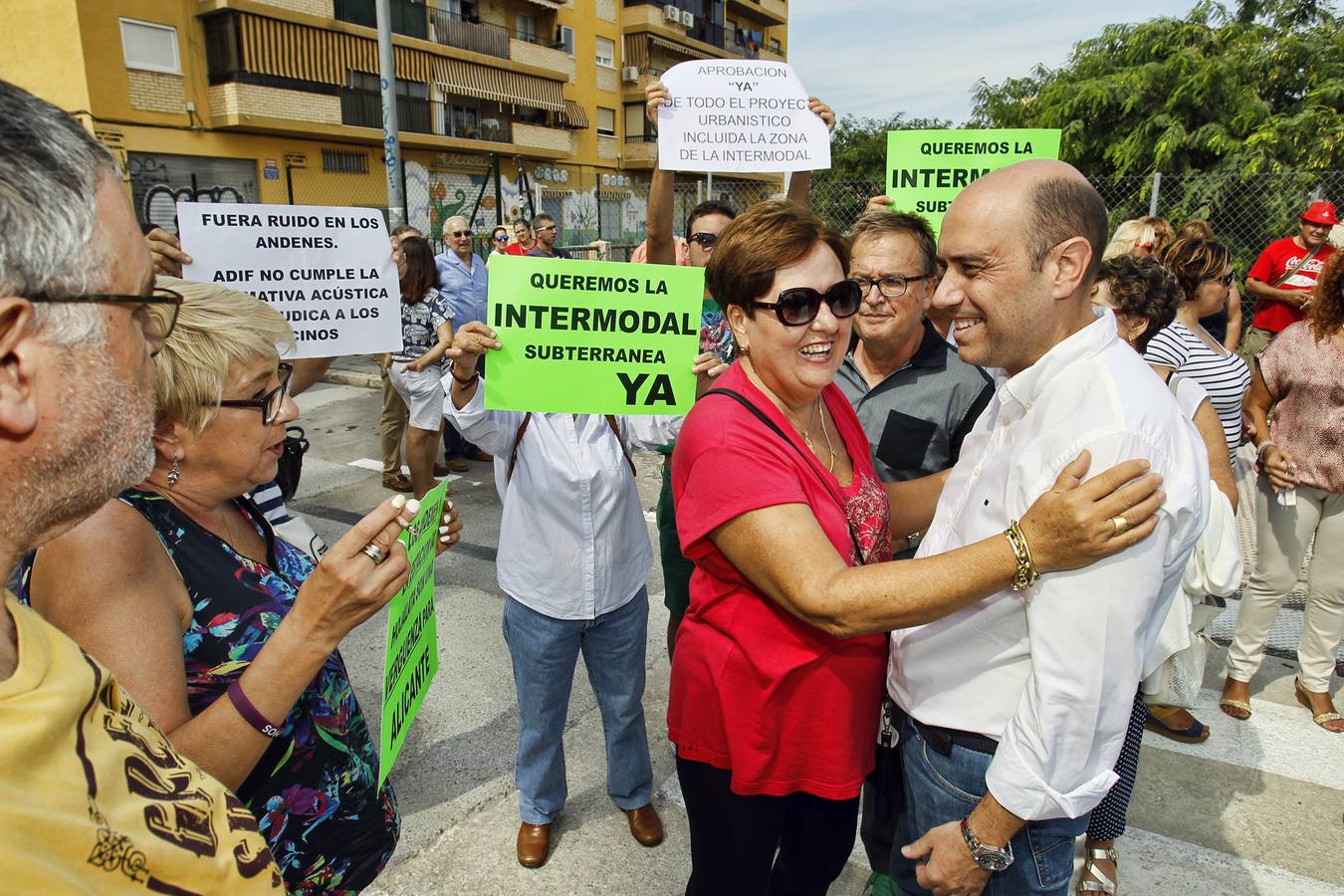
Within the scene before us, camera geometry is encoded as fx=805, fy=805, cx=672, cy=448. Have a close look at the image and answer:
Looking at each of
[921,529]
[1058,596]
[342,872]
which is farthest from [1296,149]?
[342,872]

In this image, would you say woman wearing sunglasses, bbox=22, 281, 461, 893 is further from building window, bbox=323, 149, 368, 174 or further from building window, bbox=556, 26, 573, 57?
building window, bbox=556, 26, 573, 57

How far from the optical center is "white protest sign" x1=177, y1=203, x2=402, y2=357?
314 centimetres

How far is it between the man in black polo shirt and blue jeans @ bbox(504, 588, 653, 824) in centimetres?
103

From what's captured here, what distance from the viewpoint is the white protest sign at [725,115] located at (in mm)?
3807

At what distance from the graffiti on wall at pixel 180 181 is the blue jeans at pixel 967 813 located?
856 inches

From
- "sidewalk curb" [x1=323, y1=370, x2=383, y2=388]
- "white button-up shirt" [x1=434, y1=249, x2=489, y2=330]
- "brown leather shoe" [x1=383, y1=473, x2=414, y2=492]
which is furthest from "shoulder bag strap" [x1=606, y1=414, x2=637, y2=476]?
"sidewalk curb" [x1=323, y1=370, x2=383, y2=388]

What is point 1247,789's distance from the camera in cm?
322

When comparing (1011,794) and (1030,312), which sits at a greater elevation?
(1030,312)

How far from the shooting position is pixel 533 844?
2.79 m

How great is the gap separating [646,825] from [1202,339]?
339cm

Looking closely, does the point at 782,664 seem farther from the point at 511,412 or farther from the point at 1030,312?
the point at 511,412

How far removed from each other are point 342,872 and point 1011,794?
140 cm

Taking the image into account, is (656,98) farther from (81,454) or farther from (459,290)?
(459,290)

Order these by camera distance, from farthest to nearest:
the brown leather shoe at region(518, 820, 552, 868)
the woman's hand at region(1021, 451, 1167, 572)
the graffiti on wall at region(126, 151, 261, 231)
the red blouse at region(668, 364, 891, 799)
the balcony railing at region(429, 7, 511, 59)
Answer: the balcony railing at region(429, 7, 511, 59) → the graffiti on wall at region(126, 151, 261, 231) → the brown leather shoe at region(518, 820, 552, 868) → the red blouse at region(668, 364, 891, 799) → the woman's hand at region(1021, 451, 1167, 572)
